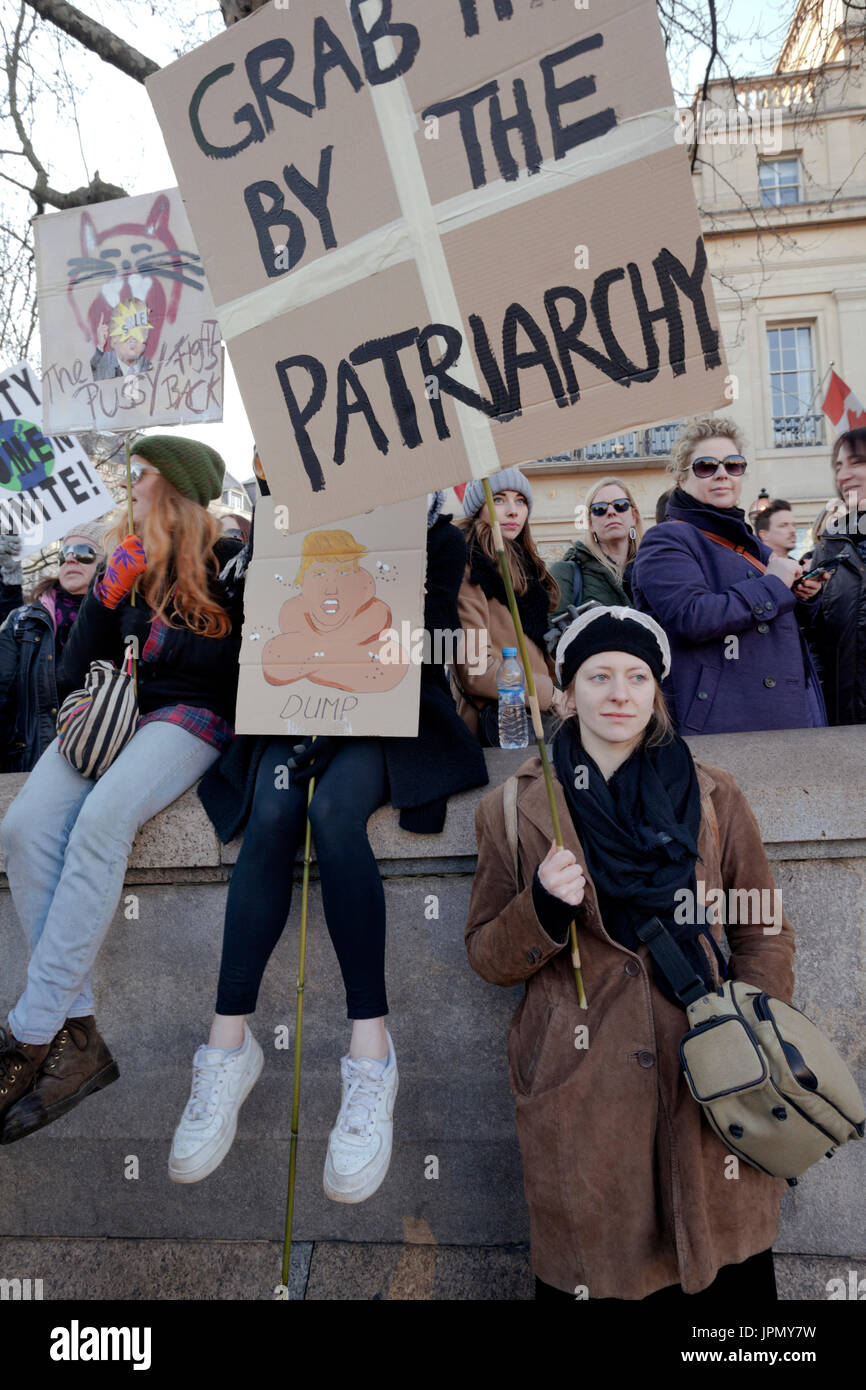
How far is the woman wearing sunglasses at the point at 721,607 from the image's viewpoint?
3035 millimetres

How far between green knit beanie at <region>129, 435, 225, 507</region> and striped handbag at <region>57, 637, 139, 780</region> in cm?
73

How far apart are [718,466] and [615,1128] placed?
227 cm

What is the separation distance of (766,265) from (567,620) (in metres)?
17.6

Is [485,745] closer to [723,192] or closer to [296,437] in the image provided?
[296,437]

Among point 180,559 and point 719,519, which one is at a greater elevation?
point 180,559

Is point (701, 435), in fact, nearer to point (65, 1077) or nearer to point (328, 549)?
point (328, 549)

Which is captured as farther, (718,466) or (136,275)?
(718,466)

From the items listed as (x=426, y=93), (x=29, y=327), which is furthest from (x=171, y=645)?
(x=29, y=327)

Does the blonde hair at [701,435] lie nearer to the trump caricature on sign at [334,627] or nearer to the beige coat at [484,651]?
the beige coat at [484,651]

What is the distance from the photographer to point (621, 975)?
204 centimetres

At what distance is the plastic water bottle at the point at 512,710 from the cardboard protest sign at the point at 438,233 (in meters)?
1.36

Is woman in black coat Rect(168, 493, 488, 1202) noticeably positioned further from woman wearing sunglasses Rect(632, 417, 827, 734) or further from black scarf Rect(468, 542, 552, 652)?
woman wearing sunglasses Rect(632, 417, 827, 734)

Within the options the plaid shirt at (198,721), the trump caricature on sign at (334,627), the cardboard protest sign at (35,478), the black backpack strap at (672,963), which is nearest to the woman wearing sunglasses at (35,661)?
the cardboard protest sign at (35,478)

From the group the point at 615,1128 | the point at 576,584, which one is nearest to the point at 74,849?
the point at 615,1128
